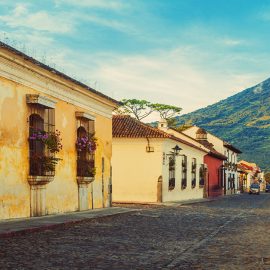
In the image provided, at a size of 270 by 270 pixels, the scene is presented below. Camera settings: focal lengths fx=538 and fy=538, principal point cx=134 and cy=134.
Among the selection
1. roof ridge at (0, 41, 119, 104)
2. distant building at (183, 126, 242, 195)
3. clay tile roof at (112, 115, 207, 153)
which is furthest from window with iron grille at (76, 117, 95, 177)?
distant building at (183, 126, 242, 195)

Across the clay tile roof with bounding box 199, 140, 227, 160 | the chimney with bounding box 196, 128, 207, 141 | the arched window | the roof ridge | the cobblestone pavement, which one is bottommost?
the cobblestone pavement

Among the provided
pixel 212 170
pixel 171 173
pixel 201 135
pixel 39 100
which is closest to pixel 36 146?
pixel 39 100

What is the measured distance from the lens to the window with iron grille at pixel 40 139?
15.4 m

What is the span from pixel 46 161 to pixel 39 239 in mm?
5702

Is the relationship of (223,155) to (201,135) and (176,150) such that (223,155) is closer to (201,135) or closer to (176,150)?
(201,135)

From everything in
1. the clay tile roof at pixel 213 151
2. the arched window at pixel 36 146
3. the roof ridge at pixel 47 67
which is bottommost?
the arched window at pixel 36 146

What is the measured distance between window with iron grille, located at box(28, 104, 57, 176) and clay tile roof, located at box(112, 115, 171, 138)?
1404 centimetres

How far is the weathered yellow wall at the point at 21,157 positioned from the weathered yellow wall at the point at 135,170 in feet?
39.8

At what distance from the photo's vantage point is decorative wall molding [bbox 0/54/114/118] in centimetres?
1424

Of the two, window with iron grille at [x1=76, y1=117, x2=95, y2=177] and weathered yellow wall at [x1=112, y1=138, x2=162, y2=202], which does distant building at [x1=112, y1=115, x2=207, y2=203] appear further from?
window with iron grille at [x1=76, y1=117, x2=95, y2=177]

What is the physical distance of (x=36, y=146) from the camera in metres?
16.0

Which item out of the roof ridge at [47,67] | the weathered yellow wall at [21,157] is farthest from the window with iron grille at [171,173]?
the weathered yellow wall at [21,157]

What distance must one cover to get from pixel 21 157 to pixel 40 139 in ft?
3.34

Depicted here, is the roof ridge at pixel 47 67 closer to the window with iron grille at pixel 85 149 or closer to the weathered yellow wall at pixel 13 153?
the weathered yellow wall at pixel 13 153
